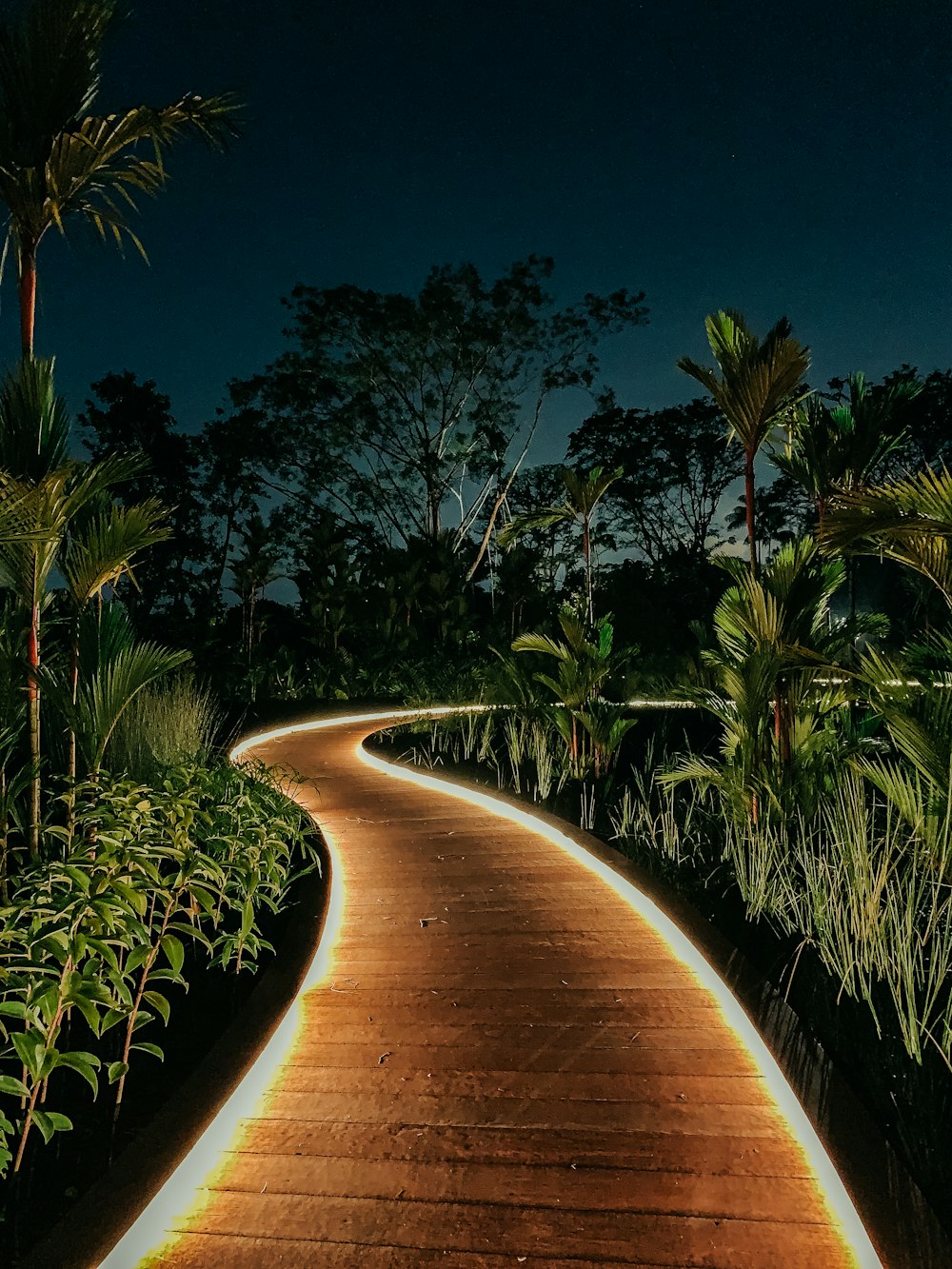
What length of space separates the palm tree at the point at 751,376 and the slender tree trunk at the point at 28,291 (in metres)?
4.31

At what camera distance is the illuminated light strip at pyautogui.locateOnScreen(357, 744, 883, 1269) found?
1.97 m

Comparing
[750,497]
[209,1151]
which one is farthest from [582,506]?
[209,1151]

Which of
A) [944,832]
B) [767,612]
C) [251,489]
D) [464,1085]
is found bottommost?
[464,1085]

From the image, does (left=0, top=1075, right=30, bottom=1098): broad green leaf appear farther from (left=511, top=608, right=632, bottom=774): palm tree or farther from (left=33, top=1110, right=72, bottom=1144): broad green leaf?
(left=511, top=608, right=632, bottom=774): palm tree

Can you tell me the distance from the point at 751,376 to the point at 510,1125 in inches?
197

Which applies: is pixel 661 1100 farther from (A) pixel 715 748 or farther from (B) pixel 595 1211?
(A) pixel 715 748

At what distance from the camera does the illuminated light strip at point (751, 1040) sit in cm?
197

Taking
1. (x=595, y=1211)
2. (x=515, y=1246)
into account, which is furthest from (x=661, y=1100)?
Result: (x=515, y=1246)

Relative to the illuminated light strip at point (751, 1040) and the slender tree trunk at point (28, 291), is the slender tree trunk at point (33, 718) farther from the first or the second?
the illuminated light strip at point (751, 1040)

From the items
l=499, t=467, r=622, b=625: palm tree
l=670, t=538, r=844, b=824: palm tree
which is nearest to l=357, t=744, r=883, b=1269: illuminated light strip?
l=670, t=538, r=844, b=824: palm tree

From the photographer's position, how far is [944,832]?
3.35 m

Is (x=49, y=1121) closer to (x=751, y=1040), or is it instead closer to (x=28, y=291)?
(x=751, y=1040)

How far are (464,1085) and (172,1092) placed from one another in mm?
897

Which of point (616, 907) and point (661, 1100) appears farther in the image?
point (616, 907)
